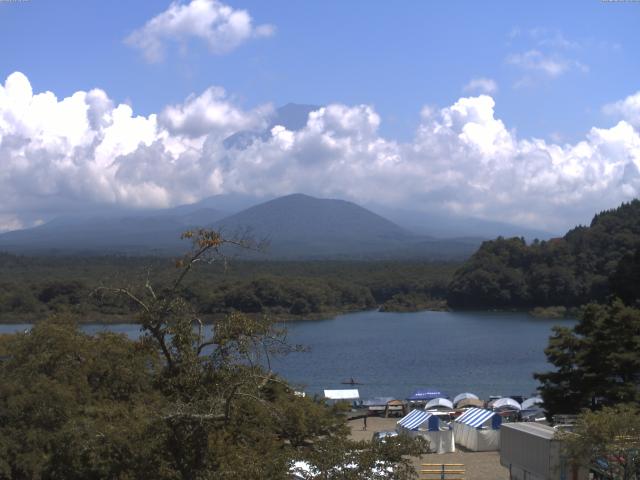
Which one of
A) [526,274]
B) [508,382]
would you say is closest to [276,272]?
[526,274]

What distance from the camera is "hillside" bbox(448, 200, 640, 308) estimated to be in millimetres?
63281

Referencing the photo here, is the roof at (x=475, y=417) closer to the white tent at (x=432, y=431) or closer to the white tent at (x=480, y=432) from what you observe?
the white tent at (x=480, y=432)

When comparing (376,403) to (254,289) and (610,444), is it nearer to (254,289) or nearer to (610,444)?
(610,444)

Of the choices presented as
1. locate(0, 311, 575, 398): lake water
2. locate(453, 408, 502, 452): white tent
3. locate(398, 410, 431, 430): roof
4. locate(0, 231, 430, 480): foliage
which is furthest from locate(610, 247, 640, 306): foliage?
locate(0, 231, 430, 480): foliage

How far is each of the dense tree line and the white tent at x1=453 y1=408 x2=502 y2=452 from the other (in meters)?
26.5

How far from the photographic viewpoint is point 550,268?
214 ft

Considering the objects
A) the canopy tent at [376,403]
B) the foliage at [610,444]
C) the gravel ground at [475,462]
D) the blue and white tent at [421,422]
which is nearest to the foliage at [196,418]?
the foliage at [610,444]

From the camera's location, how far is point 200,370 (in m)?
6.85

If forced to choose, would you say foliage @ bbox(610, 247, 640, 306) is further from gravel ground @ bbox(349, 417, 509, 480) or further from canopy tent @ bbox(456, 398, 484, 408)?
gravel ground @ bbox(349, 417, 509, 480)

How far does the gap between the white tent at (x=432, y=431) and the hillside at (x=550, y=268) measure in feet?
146

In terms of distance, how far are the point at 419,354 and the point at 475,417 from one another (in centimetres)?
2440

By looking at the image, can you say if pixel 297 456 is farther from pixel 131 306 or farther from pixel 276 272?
pixel 276 272

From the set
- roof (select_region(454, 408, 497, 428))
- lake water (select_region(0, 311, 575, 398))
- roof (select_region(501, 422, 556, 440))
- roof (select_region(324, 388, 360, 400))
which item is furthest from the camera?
lake water (select_region(0, 311, 575, 398))

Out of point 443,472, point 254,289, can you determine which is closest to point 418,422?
point 443,472
